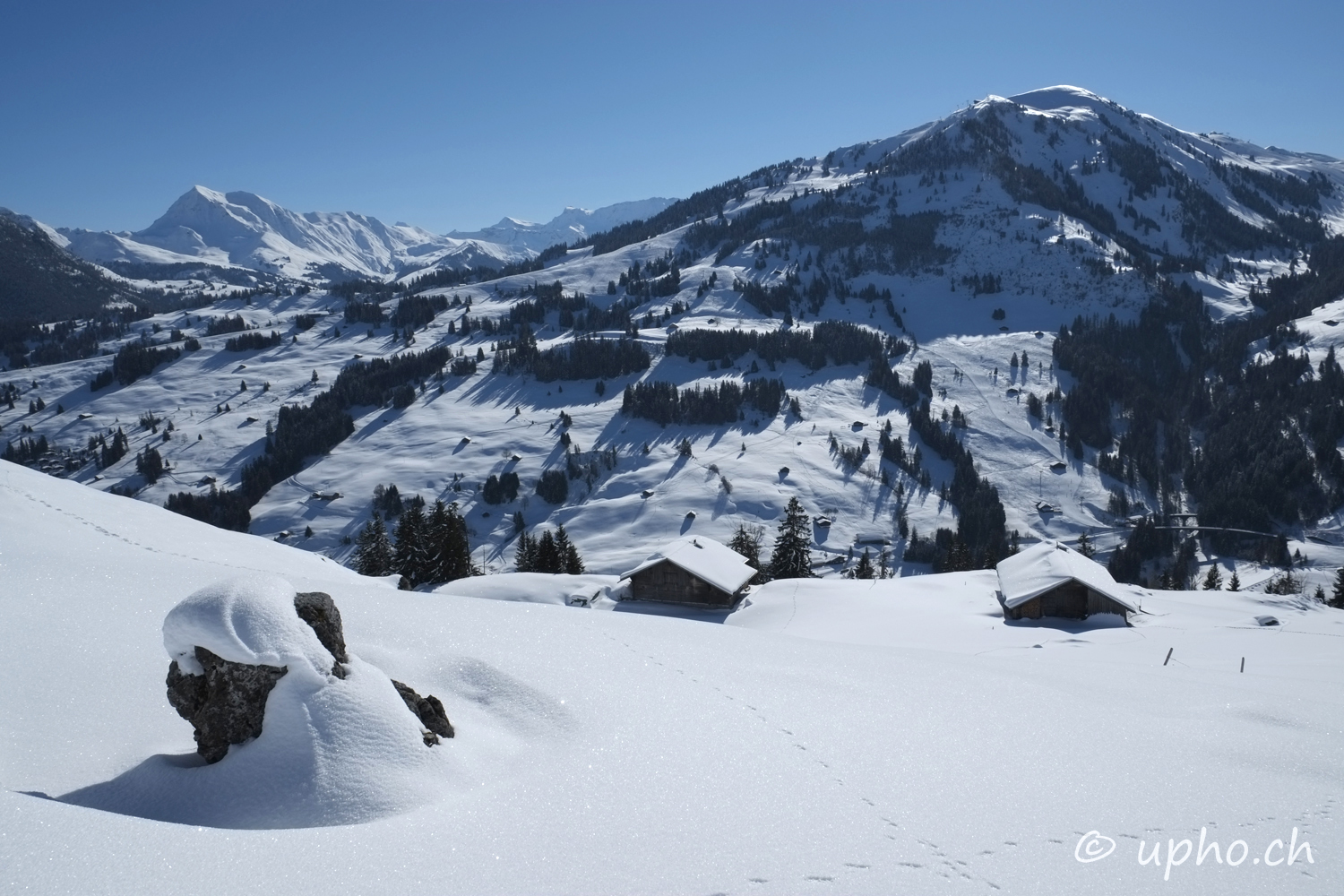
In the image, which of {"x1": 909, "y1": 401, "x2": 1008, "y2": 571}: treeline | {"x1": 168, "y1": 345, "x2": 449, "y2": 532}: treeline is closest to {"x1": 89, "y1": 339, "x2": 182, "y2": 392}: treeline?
{"x1": 168, "y1": 345, "x2": 449, "y2": 532}: treeline

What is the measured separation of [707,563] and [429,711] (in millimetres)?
37083

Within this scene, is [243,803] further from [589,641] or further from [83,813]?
[589,641]

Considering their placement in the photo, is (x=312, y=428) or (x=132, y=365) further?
(x=132, y=365)

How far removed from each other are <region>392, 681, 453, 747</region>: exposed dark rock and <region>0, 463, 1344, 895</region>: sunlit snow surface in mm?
408

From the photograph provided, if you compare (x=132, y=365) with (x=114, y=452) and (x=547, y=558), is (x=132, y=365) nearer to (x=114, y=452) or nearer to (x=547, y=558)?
(x=114, y=452)

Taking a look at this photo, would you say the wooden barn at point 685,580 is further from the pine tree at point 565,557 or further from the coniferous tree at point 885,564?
the coniferous tree at point 885,564

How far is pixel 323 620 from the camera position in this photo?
9.45m

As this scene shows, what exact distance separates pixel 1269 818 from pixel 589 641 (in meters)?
12.1

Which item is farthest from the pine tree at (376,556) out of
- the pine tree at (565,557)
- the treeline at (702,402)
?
the treeline at (702,402)

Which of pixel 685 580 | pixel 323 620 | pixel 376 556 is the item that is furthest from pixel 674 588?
pixel 323 620

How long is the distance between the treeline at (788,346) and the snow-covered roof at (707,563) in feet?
400

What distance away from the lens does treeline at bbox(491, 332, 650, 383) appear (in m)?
166

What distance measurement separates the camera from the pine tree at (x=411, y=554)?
50.8 metres

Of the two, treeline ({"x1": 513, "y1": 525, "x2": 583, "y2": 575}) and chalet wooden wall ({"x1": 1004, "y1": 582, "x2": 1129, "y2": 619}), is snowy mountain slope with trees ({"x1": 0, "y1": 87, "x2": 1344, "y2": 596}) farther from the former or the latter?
treeline ({"x1": 513, "y1": 525, "x2": 583, "y2": 575})
